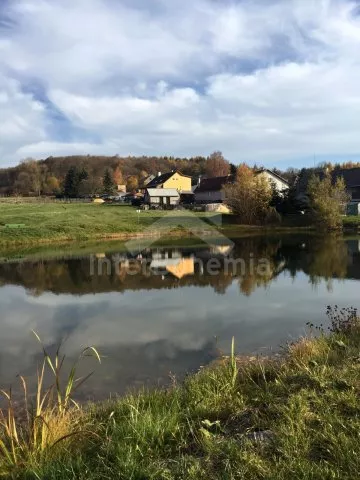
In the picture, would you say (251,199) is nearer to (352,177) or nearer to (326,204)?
(326,204)

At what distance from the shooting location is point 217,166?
141 m

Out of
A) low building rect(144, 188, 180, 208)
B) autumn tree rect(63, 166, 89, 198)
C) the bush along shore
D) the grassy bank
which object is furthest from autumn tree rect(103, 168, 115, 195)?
the bush along shore

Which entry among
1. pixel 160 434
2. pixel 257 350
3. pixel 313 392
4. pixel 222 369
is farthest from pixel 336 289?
pixel 160 434

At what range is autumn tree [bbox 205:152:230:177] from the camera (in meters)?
137

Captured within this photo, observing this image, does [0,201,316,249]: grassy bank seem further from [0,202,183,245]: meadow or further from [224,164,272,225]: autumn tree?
[224,164,272,225]: autumn tree

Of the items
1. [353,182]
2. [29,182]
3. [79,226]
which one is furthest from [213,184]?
[29,182]

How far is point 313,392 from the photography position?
214 inches

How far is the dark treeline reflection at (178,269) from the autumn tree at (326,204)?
19110 millimetres

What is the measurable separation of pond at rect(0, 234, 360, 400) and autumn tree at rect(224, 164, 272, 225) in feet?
100

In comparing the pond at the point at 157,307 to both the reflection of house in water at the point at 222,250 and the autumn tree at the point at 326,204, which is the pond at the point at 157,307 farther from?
A: the autumn tree at the point at 326,204

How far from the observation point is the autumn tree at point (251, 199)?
2383 inches

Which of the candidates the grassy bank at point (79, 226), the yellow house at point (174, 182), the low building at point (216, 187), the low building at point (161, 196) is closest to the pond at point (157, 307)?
the grassy bank at point (79, 226)

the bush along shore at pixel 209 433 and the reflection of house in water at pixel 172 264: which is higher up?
the bush along shore at pixel 209 433

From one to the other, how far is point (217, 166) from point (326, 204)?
89.8 meters
